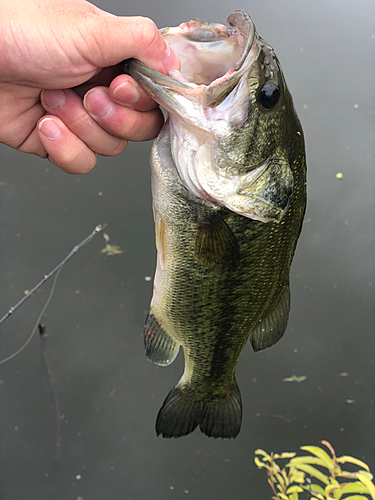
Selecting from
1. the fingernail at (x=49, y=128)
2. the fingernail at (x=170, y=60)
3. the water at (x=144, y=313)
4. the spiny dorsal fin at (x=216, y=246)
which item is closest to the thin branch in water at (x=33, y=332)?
the water at (x=144, y=313)

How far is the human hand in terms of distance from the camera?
524mm

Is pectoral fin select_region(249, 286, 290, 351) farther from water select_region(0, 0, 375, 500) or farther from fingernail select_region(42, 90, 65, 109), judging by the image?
water select_region(0, 0, 375, 500)

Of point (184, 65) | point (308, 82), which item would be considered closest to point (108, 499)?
point (184, 65)

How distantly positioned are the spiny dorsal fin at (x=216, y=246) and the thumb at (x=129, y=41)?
0.24 m

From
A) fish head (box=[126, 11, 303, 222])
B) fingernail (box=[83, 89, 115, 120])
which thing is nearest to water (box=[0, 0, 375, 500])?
fingernail (box=[83, 89, 115, 120])

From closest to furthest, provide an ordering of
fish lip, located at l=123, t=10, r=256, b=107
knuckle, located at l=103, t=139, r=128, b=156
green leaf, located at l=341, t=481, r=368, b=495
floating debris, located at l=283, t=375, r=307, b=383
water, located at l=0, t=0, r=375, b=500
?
fish lip, located at l=123, t=10, r=256, b=107
knuckle, located at l=103, t=139, r=128, b=156
green leaf, located at l=341, t=481, r=368, b=495
water, located at l=0, t=0, r=375, b=500
floating debris, located at l=283, t=375, r=307, b=383

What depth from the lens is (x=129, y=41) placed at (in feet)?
1.69

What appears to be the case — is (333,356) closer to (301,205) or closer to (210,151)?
(301,205)

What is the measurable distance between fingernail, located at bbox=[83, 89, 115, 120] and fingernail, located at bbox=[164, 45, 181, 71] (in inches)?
5.5

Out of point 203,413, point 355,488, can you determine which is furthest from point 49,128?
point 355,488

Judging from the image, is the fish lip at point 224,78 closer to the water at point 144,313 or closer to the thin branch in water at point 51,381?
the water at point 144,313

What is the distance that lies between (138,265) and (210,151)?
154cm

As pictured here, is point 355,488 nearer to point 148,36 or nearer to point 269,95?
point 269,95

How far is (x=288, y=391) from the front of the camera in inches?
79.0
